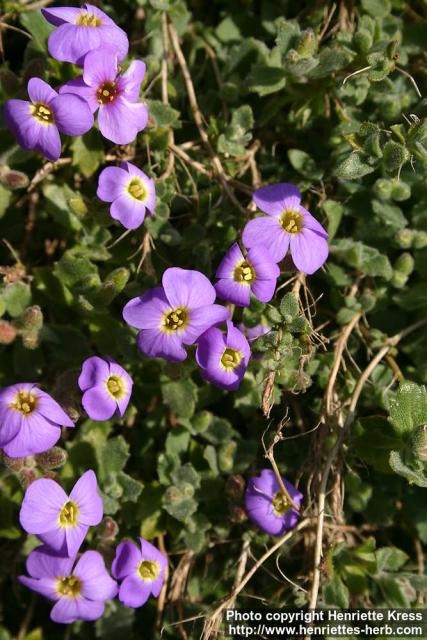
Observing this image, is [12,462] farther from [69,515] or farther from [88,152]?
[88,152]

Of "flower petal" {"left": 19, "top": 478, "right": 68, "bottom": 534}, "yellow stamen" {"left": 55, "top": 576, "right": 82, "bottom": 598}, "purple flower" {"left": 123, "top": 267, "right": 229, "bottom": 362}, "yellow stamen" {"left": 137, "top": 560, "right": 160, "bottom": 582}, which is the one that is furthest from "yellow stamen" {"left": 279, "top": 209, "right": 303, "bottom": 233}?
"yellow stamen" {"left": 55, "top": 576, "right": 82, "bottom": 598}

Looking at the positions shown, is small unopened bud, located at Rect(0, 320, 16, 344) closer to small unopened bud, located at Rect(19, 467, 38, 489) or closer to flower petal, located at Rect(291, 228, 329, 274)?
small unopened bud, located at Rect(19, 467, 38, 489)

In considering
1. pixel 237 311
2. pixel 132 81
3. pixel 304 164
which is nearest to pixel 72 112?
pixel 132 81

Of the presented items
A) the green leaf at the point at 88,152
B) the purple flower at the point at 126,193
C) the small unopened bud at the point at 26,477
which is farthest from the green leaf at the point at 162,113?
the small unopened bud at the point at 26,477

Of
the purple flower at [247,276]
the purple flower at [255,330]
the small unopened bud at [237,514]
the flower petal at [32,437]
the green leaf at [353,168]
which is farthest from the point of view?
the small unopened bud at [237,514]

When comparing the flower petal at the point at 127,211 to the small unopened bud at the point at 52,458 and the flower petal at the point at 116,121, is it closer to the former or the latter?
the flower petal at the point at 116,121

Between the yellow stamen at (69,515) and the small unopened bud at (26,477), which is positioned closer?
the yellow stamen at (69,515)

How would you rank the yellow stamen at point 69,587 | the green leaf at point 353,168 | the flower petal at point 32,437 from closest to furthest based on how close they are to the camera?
1. the flower petal at point 32,437
2. the green leaf at point 353,168
3. the yellow stamen at point 69,587
